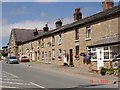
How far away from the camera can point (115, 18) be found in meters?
28.2

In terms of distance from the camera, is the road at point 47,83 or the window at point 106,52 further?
the window at point 106,52

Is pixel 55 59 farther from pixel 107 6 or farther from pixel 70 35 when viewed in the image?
pixel 107 6

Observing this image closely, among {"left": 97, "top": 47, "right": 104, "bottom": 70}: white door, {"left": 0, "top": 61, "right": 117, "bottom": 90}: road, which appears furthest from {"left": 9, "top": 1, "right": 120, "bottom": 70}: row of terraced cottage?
{"left": 0, "top": 61, "right": 117, "bottom": 90}: road

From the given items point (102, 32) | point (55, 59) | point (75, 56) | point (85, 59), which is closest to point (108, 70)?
point (102, 32)

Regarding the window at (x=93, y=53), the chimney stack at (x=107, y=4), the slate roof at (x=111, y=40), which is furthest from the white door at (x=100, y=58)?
the chimney stack at (x=107, y=4)

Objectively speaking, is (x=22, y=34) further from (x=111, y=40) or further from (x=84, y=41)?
(x=111, y=40)

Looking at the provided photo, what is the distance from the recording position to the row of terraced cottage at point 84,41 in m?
28.0

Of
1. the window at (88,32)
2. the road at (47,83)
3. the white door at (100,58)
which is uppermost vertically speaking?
the window at (88,32)

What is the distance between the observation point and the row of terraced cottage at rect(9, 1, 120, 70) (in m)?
28.0

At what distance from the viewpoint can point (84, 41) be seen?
115 ft

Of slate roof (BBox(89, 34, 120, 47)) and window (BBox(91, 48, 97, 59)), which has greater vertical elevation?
slate roof (BBox(89, 34, 120, 47))

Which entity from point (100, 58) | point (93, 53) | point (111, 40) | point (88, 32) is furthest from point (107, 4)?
point (111, 40)

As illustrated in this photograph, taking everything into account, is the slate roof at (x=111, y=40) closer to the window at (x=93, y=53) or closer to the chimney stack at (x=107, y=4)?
the window at (x=93, y=53)

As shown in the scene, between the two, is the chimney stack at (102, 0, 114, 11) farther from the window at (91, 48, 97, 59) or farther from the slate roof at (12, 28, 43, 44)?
the slate roof at (12, 28, 43, 44)
